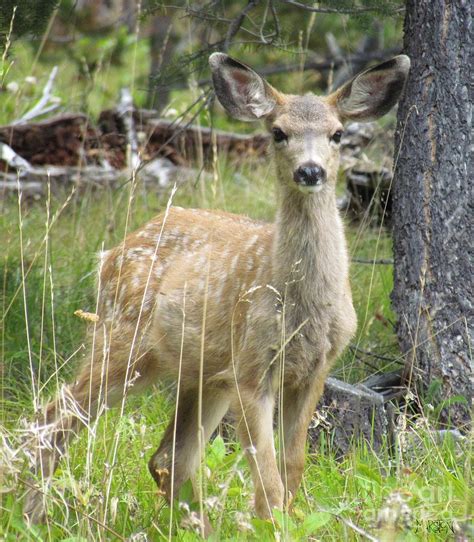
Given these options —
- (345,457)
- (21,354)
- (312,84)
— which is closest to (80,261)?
(21,354)

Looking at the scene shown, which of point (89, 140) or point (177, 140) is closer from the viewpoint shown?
point (89, 140)

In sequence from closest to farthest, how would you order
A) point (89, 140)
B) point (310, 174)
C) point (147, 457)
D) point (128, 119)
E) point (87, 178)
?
point (310, 174) → point (147, 457) → point (87, 178) → point (128, 119) → point (89, 140)

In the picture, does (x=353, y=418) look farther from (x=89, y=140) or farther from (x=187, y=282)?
(x=89, y=140)

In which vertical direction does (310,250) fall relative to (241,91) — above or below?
below

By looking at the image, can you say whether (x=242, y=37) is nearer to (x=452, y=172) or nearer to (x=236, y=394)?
(x=452, y=172)

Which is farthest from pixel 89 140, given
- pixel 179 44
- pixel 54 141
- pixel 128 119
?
pixel 179 44

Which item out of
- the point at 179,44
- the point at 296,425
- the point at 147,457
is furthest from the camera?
the point at 179,44

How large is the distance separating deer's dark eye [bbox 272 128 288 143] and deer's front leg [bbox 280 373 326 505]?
1.02 metres

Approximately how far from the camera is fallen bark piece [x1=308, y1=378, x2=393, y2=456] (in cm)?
502

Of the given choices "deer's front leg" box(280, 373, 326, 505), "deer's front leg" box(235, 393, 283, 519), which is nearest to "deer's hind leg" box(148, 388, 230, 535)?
"deer's front leg" box(280, 373, 326, 505)

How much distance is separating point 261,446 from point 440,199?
1591 mm

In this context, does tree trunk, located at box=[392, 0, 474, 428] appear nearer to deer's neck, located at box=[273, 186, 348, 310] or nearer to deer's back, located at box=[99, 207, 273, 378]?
deer's neck, located at box=[273, 186, 348, 310]

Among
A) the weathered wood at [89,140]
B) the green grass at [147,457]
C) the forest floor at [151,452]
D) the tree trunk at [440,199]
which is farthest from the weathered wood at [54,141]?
the tree trunk at [440,199]

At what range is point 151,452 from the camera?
5070 millimetres
